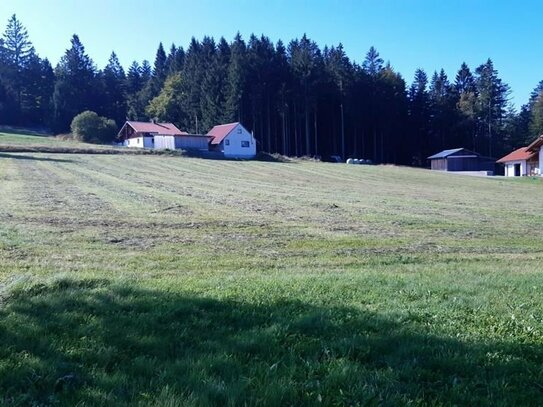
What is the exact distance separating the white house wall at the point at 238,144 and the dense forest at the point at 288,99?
823cm

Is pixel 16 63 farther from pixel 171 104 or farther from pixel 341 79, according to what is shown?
pixel 341 79

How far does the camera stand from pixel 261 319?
5.22m

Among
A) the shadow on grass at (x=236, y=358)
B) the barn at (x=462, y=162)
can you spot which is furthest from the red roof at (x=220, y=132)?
the shadow on grass at (x=236, y=358)

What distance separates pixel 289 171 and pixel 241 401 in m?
44.1

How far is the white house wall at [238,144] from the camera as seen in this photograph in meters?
69.8

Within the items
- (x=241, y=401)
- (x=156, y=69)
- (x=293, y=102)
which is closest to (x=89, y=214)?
(x=241, y=401)

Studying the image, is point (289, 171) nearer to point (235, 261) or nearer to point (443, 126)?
point (235, 261)

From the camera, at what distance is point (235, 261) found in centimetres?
1005

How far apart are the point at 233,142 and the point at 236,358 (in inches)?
2647

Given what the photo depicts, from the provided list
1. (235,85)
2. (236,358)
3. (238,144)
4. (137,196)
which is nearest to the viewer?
(236,358)

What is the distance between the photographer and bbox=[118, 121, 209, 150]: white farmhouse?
69125 mm

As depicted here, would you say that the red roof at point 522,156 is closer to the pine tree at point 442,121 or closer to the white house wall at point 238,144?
the pine tree at point 442,121

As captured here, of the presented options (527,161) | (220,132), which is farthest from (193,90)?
(527,161)

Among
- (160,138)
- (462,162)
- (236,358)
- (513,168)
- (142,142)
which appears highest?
(160,138)
